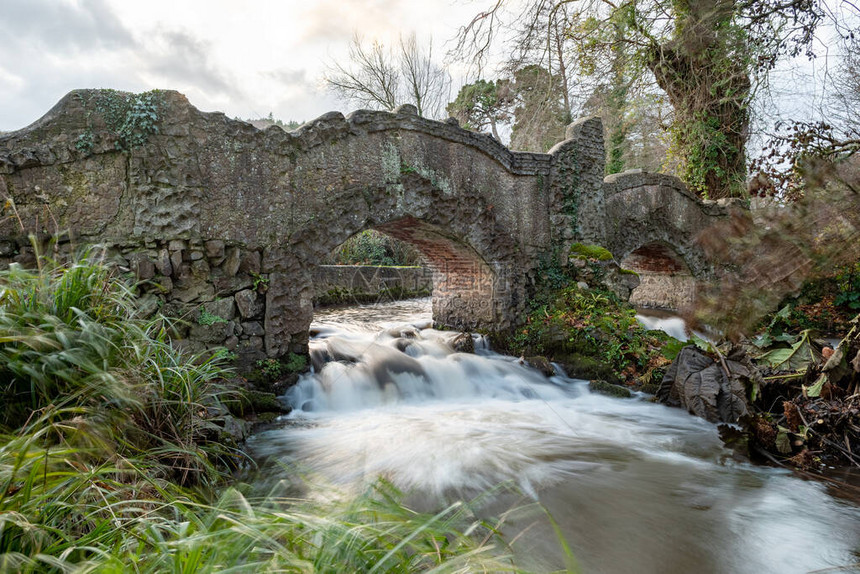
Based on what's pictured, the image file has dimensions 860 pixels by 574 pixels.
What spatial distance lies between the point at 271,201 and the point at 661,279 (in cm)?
1140

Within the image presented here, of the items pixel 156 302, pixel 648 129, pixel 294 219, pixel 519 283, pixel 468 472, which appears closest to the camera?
pixel 468 472

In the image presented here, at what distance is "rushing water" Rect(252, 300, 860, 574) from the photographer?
2.80 metres

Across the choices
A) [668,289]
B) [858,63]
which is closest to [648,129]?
[668,289]

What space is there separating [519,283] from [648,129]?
11908 mm

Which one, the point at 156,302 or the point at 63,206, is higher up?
the point at 63,206

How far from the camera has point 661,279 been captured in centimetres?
1309

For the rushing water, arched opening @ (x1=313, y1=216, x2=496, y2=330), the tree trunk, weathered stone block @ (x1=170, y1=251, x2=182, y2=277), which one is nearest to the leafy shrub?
arched opening @ (x1=313, y1=216, x2=496, y2=330)

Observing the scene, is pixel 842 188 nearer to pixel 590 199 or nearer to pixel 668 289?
pixel 590 199

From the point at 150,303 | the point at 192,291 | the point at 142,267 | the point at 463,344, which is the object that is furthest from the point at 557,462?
the point at 142,267

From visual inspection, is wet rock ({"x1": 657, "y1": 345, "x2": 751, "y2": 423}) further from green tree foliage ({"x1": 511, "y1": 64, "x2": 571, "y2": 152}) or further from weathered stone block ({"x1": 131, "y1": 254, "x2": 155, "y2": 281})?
green tree foliage ({"x1": 511, "y1": 64, "x2": 571, "y2": 152})

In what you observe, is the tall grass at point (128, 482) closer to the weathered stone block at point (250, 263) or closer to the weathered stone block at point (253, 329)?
the weathered stone block at point (253, 329)

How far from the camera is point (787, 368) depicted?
4441mm

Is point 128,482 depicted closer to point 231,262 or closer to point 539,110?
point 231,262

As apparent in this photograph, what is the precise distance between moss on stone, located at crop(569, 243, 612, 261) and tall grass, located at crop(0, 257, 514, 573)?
608 centimetres
